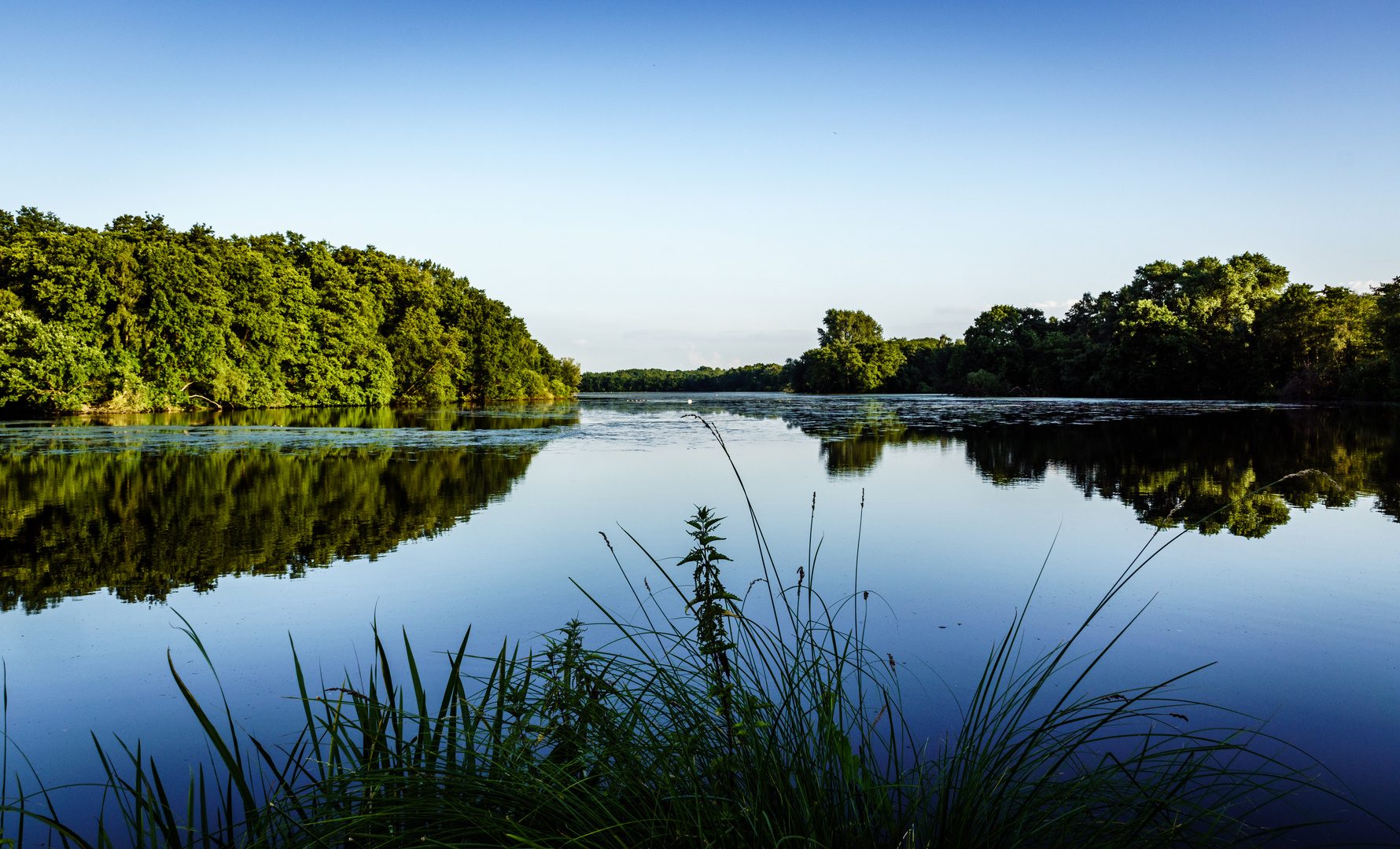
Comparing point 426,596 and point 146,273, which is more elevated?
point 146,273

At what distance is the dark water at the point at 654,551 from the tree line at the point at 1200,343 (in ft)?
106

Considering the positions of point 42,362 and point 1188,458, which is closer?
point 1188,458

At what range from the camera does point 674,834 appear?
1.76 m

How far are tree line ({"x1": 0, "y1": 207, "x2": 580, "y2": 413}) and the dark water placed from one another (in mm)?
18728

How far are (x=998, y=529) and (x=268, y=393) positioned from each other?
3947 centimetres

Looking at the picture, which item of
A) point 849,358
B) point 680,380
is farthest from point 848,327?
point 680,380

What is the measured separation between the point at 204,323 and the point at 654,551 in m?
34.6

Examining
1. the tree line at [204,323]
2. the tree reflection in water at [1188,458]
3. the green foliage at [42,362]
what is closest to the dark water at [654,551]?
the tree reflection in water at [1188,458]

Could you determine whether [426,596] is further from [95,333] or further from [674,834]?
[95,333]

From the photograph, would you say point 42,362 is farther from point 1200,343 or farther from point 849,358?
point 849,358

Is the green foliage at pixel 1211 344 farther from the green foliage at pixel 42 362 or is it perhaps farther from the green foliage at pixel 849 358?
the green foliage at pixel 42 362

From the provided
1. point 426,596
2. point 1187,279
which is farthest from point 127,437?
point 1187,279

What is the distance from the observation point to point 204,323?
3269 centimetres

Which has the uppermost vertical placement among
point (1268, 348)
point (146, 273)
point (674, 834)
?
point (146, 273)
